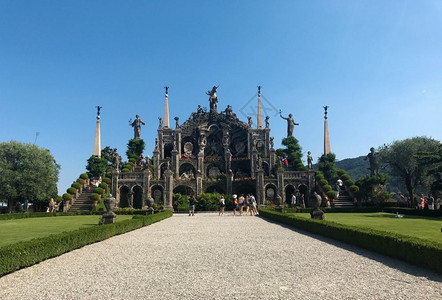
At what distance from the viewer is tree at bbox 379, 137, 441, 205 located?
49.5 m

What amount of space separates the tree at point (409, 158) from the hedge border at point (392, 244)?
40.9m

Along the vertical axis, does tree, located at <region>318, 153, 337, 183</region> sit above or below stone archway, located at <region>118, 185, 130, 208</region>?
above

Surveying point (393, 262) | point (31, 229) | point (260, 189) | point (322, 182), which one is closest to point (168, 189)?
point (260, 189)

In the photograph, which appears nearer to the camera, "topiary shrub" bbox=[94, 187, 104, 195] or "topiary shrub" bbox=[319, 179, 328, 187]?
"topiary shrub" bbox=[94, 187, 104, 195]

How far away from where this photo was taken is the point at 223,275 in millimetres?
7988

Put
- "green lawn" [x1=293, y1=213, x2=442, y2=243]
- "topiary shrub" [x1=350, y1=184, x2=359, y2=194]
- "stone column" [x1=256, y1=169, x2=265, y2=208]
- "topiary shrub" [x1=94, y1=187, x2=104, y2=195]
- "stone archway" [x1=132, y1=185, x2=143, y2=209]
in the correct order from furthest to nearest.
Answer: "stone archway" [x1=132, y1=185, x2=143, y2=209] → "stone column" [x1=256, y1=169, x2=265, y2=208] → "topiary shrub" [x1=94, y1=187, x2=104, y2=195] → "topiary shrub" [x1=350, y1=184, x2=359, y2=194] → "green lawn" [x1=293, y1=213, x2=442, y2=243]

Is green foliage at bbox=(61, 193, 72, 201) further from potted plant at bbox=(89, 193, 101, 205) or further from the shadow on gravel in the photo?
the shadow on gravel

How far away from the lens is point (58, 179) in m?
44.0

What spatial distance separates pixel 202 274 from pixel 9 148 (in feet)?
138

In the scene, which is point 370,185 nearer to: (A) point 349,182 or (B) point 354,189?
(B) point 354,189

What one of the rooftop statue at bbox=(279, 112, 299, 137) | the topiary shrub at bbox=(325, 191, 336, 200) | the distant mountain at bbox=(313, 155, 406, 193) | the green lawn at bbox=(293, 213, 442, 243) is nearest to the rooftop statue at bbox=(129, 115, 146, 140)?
the rooftop statue at bbox=(279, 112, 299, 137)

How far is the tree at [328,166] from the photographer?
2212 inches

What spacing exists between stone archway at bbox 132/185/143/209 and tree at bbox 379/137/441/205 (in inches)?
1495

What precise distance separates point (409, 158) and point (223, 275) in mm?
50205
